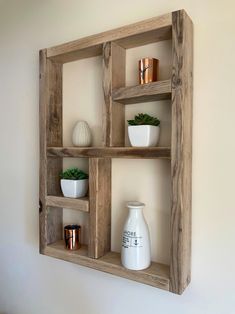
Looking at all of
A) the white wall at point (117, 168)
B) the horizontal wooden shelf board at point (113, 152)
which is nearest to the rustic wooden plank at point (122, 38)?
the white wall at point (117, 168)

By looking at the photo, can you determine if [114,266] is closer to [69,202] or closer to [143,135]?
[69,202]

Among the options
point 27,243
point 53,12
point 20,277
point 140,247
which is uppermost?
point 53,12

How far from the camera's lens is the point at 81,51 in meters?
1.03

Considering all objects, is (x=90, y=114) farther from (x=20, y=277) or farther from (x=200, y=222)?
(x=20, y=277)

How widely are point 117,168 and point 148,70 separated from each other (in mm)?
392

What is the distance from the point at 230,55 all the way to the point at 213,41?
0.08 metres

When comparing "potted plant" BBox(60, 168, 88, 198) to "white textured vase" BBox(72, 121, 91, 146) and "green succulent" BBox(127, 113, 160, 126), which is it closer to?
"white textured vase" BBox(72, 121, 91, 146)

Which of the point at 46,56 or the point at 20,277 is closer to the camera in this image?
the point at 46,56

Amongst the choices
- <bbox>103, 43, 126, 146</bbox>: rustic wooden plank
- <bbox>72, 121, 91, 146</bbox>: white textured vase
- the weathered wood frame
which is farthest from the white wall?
<bbox>72, 121, 91, 146</bbox>: white textured vase

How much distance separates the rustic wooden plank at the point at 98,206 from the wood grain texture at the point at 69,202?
31 millimetres

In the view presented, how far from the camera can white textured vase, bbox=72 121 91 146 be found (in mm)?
1042

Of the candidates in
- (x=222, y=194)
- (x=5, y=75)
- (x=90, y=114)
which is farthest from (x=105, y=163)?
(x=5, y=75)

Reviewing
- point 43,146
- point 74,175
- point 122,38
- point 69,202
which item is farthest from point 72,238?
point 122,38

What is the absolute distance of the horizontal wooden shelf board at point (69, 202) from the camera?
3.25ft
